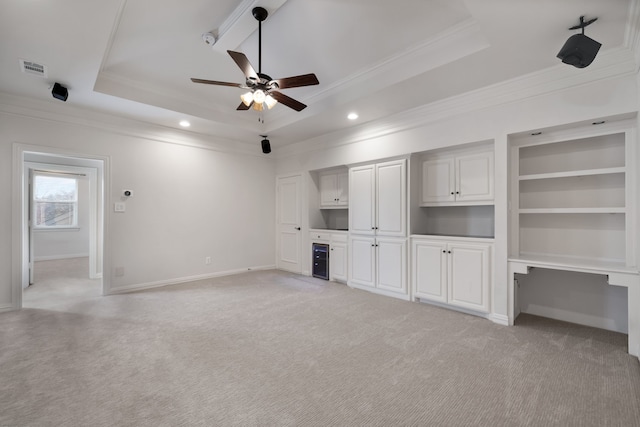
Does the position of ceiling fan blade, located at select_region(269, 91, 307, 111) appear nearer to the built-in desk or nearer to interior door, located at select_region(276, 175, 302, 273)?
interior door, located at select_region(276, 175, 302, 273)

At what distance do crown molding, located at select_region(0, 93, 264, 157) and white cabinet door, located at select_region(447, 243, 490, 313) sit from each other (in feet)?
14.4

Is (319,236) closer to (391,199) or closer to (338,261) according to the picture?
(338,261)

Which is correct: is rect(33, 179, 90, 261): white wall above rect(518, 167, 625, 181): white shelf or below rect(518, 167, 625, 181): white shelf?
below

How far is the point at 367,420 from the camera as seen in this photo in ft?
5.50

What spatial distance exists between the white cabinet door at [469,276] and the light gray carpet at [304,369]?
0.72 ft

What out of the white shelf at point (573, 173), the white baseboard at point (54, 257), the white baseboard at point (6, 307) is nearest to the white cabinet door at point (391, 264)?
the white shelf at point (573, 173)

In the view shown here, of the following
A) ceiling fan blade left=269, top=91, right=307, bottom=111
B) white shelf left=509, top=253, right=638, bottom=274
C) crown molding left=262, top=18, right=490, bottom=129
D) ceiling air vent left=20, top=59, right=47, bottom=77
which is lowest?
white shelf left=509, top=253, right=638, bottom=274

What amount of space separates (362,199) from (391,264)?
113 cm

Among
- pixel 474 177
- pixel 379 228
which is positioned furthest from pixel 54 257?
pixel 474 177

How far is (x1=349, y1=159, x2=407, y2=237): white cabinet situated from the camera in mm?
4102

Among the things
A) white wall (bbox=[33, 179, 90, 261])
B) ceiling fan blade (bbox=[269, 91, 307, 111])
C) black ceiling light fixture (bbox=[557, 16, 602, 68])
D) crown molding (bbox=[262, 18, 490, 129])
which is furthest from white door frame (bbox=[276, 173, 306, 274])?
white wall (bbox=[33, 179, 90, 261])

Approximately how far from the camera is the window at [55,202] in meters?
7.54

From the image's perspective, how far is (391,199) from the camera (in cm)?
420

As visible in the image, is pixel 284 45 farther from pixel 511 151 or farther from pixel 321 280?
pixel 321 280
